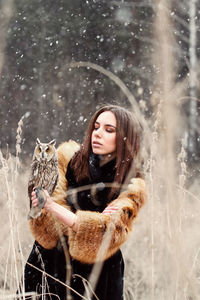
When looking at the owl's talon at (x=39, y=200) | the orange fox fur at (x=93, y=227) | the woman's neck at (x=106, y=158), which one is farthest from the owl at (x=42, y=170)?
the woman's neck at (x=106, y=158)

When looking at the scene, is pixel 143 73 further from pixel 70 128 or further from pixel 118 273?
pixel 118 273

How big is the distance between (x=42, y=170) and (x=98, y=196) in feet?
0.88

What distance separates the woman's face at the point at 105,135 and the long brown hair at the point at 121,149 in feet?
0.04

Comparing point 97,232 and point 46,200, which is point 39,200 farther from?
point 97,232

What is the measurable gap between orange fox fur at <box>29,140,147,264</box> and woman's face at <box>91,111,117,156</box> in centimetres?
12

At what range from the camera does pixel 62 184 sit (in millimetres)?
1183

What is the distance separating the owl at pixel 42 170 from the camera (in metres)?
0.95

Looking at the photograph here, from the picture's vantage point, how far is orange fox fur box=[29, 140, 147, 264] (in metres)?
1.07

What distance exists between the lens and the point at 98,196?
1.18 metres

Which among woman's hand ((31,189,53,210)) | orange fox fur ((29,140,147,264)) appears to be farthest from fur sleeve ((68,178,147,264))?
woman's hand ((31,189,53,210))

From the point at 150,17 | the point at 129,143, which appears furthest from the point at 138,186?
the point at 150,17

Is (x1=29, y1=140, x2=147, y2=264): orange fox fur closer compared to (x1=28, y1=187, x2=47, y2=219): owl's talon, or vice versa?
(x1=28, y1=187, x2=47, y2=219): owl's talon

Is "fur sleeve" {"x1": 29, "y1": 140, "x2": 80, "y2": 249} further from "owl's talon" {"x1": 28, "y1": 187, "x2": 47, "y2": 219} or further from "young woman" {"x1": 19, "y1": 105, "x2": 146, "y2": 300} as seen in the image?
"owl's talon" {"x1": 28, "y1": 187, "x2": 47, "y2": 219}

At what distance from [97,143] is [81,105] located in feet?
14.9
